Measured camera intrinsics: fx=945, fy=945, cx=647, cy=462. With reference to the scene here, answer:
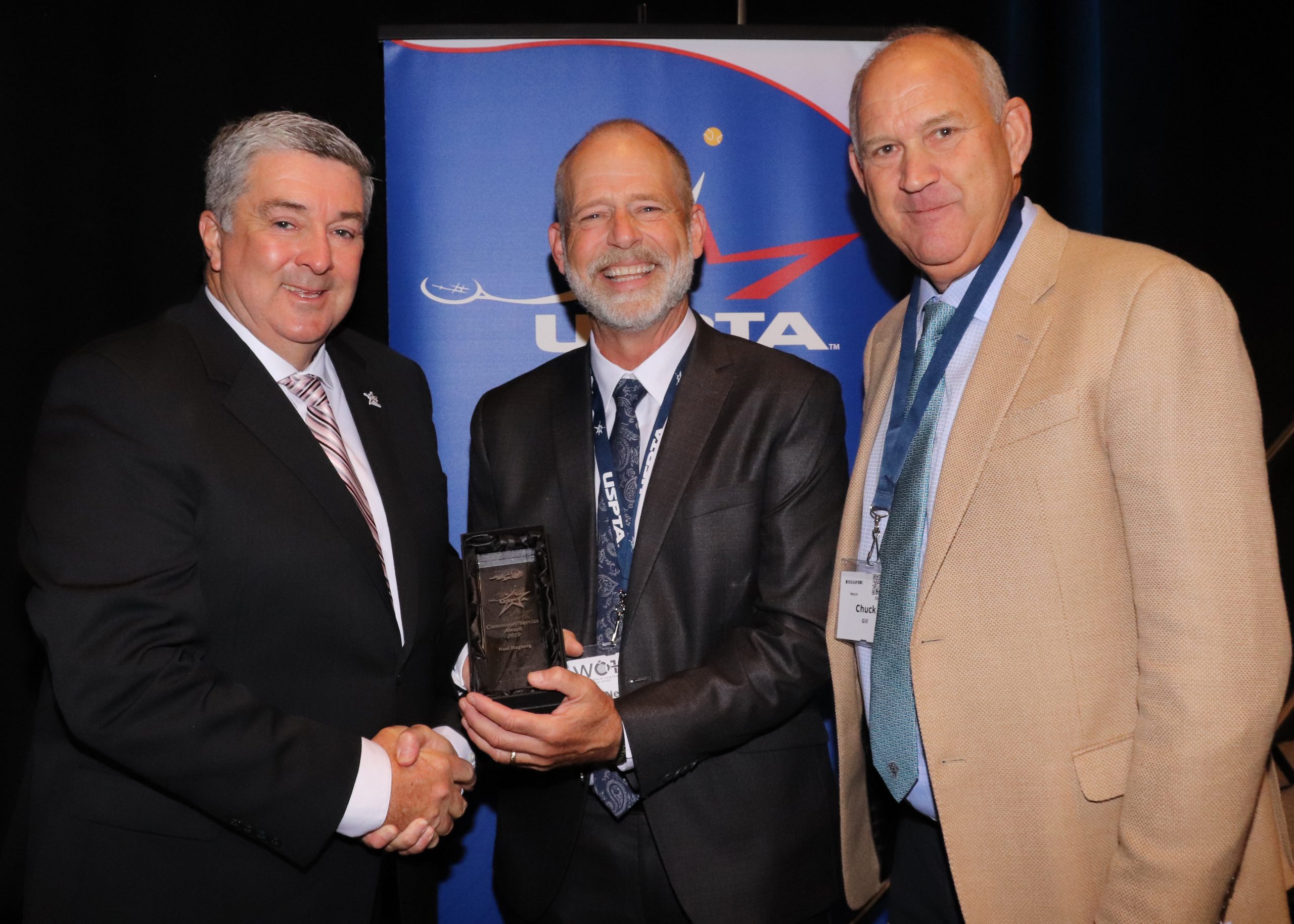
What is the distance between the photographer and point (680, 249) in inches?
115

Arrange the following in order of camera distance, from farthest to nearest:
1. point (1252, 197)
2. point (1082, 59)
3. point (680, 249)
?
point (1082, 59)
point (1252, 197)
point (680, 249)

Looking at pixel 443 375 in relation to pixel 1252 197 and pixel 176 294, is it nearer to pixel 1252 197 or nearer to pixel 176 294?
pixel 176 294

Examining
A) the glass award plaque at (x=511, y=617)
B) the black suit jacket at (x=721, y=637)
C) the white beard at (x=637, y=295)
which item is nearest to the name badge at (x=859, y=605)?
the black suit jacket at (x=721, y=637)

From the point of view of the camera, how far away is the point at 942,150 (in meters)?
2.38

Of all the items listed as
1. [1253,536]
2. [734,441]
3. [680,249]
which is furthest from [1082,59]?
[1253,536]

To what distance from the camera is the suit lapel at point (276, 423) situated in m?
2.37

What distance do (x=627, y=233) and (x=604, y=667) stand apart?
1.29m

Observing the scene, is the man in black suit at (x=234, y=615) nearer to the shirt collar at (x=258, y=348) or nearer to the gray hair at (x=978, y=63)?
the shirt collar at (x=258, y=348)

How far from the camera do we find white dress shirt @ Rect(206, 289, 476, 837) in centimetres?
231

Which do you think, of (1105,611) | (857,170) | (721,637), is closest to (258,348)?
(721,637)

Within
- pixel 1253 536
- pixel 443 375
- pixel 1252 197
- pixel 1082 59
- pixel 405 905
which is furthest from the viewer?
pixel 1082 59

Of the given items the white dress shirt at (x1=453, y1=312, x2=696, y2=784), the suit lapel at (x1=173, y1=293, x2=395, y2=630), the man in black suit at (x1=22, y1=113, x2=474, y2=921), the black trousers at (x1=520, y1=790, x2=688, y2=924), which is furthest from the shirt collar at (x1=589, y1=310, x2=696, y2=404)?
the black trousers at (x1=520, y1=790, x2=688, y2=924)

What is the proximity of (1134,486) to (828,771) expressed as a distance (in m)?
1.29

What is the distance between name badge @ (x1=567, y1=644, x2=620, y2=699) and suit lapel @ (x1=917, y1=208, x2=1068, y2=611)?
33.1 inches
